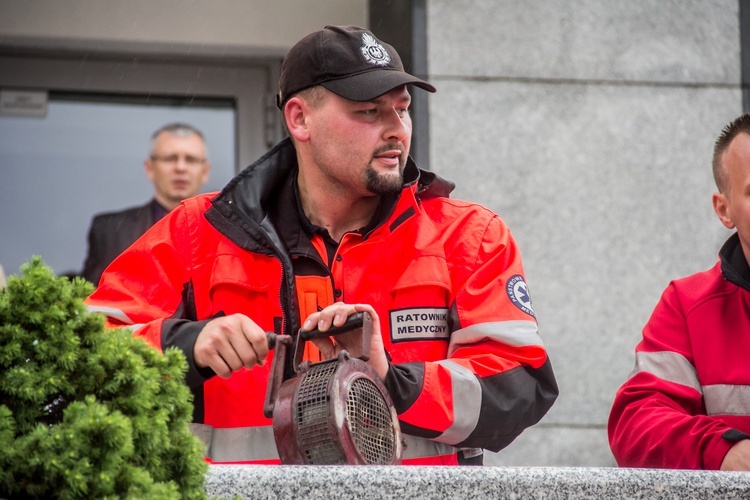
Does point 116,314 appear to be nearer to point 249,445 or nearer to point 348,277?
point 249,445

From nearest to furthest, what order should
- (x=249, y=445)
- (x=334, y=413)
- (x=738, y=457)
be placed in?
(x=334, y=413) < (x=738, y=457) < (x=249, y=445)

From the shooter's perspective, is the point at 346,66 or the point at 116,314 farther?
the point at 346,66

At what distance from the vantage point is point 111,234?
6816 mm

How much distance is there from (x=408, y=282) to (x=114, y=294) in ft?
2.75

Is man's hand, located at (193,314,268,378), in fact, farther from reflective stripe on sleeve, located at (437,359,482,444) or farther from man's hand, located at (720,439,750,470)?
man's hand, located at (720,439,750,470)

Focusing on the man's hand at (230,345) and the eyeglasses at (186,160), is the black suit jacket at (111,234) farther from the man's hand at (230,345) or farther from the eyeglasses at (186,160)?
the man's hand at (230,345)

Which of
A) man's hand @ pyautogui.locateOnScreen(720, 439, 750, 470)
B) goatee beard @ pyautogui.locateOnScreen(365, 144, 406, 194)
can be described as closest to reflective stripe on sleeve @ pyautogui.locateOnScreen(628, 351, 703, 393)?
man's hand @ pyautogui.locateOnScreen(720, 439, 750, 470)

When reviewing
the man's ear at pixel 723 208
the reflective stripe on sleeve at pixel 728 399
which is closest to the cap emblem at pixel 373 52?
the man's ear at pixel 723 208

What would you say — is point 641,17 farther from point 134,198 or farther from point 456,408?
point 456,408

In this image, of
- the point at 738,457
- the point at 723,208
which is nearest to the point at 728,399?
the point at 738,457

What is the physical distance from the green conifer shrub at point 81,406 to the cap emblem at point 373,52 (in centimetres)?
206

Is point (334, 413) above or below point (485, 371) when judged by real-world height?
below

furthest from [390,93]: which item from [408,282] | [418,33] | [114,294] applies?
[418,33]

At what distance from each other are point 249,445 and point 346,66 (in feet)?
3.87
